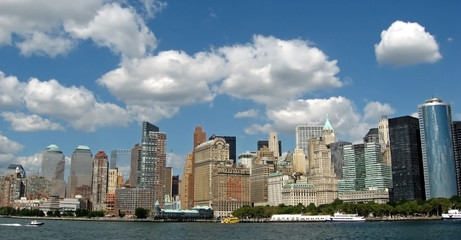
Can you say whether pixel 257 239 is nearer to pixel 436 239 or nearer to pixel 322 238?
pixel 322 238

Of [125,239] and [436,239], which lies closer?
[436,239]

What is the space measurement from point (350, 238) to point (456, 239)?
20959mm

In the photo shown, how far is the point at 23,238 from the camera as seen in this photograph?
384ft

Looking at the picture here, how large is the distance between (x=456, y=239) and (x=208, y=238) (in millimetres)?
51969

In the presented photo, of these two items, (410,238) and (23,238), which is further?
(23,238)

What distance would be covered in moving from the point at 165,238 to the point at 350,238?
1600 inches

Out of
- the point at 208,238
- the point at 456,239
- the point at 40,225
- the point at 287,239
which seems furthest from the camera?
the point at 40,225

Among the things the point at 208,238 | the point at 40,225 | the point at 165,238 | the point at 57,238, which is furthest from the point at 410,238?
the point at 40,225

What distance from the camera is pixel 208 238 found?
396ft

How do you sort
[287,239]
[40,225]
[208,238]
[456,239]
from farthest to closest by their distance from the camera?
[40,225] → [208,238] → [287,239] → [456,239]

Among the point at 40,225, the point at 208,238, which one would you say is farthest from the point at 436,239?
the point at 40,225

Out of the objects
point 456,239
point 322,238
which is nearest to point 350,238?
point 322,238

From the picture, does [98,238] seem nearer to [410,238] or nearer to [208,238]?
[208,238]

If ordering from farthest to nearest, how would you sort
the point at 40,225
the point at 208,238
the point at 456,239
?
the point at 40,225
the point at 208,238
the point at 456,239
